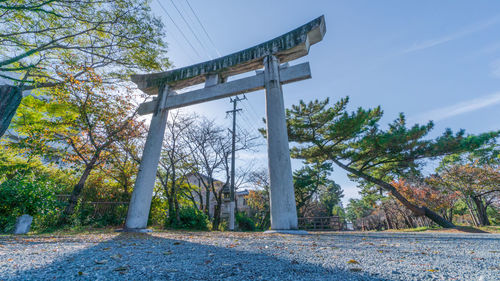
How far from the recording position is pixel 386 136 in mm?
9125

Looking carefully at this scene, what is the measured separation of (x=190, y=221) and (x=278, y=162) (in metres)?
6.27

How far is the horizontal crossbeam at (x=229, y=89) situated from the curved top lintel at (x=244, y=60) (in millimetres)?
566

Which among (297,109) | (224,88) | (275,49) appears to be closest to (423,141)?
(297,109)

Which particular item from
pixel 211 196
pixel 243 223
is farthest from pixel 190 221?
pixel 211 196

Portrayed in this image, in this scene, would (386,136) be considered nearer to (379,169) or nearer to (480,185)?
(379,169)

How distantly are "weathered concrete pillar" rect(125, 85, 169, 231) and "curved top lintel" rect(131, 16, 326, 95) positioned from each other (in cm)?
101

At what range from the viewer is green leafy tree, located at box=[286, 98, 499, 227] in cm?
901

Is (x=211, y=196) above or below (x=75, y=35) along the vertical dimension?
below

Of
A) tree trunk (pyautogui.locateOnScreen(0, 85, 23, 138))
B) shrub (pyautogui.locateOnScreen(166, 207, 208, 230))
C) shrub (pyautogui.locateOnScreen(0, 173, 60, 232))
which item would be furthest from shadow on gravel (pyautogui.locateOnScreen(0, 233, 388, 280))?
shrub (pyautogui.locateOnScreen(166, 207, 208, 230))

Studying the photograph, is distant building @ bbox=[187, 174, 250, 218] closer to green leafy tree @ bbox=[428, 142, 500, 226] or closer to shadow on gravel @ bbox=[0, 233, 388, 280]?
shadow on gravel @ bbox=[0, 233, 388, 280]

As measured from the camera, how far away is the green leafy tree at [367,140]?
355 inches

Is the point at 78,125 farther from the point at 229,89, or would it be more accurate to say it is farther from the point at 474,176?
the point at 474,176

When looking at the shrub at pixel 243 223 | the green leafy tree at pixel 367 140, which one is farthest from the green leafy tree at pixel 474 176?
the shrub at pixel 243 223

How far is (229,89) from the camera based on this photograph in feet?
18.3
